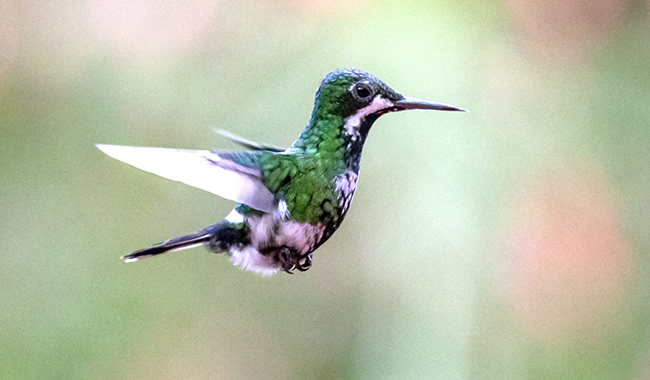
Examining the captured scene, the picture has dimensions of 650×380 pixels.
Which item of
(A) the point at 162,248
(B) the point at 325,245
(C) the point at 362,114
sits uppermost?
(C) the point at 362,114

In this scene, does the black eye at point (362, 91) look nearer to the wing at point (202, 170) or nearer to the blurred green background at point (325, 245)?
the wing at point (202, 170)

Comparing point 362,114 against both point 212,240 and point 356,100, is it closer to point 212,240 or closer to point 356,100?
point 356,100

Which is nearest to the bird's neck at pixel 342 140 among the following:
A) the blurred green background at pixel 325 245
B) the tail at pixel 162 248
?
the tail at pixel 162 248

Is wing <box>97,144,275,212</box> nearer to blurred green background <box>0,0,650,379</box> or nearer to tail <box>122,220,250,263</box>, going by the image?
tail <box>122,220,250,263</box>

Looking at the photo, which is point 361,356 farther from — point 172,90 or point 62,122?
point 62,122

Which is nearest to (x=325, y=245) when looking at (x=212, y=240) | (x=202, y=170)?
(x=212, y=240)

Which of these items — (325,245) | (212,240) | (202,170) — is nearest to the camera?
(202,170)

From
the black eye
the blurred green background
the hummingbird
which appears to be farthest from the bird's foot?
the blurred green background
